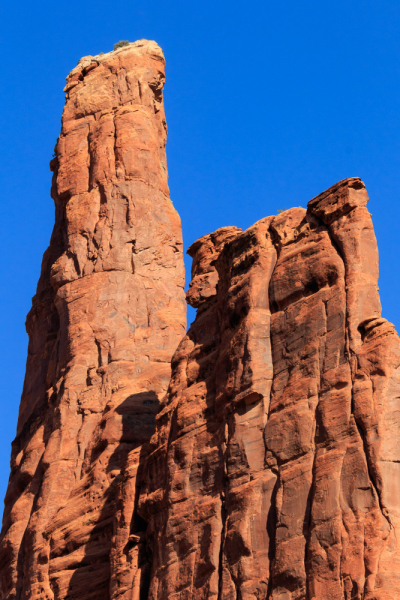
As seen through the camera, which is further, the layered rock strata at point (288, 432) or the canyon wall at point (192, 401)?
the canyon wall at point (192, 401)

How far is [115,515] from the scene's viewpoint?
120 ft

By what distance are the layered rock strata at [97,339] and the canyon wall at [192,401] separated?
0.10 metres

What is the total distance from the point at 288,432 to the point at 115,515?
401 inches

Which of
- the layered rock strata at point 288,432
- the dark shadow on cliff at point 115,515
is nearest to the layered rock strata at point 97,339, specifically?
the dark shadow on cliff at point 115,515

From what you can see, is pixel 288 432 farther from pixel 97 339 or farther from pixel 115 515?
pixel 97 339

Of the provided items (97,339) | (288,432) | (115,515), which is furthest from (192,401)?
(97,339)

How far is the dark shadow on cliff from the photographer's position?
35.1 m

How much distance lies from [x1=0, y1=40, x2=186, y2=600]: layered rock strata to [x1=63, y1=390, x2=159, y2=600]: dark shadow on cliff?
0.17 feet

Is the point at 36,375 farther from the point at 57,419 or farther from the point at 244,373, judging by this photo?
the point at 244,373

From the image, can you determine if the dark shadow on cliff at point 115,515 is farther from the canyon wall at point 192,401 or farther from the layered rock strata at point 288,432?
the layered rock strata at point 288,432

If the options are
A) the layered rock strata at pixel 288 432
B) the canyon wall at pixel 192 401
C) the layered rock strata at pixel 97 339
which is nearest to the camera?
the layered rock strata at pixel 288 432

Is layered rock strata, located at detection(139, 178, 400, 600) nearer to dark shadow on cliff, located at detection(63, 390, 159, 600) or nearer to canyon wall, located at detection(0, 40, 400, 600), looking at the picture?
canyon wall, located at detection(0, 40, 400, 600)

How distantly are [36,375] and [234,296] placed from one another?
2103cm

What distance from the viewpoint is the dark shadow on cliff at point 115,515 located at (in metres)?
35.1
